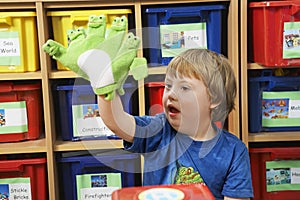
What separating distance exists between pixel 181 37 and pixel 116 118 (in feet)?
2.84

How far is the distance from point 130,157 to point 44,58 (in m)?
0.51

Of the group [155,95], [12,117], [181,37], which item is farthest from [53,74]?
[181,37]

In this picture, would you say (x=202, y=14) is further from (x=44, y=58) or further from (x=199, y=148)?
(x=199, y=148)

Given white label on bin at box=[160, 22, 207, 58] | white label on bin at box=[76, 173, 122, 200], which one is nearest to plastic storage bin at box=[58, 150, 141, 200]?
white label on bin at box=[76, 173, 122, 200]

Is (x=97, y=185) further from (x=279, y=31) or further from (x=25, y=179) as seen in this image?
(x=279, y=31)

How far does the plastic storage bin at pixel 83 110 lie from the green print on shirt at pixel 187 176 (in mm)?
787

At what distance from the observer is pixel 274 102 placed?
73.8 inches

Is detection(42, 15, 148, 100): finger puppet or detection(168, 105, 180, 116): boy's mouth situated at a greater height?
detection(42, 15, 148, 100): finger puppet

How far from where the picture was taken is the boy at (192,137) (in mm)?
1082

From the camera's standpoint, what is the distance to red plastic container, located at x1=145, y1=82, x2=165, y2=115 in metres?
1.85

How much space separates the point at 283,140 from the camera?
186cm

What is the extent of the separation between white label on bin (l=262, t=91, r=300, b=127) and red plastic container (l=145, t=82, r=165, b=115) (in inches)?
15.9

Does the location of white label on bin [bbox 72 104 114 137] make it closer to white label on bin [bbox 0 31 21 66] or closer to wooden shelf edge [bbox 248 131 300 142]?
white label on bin [bbox 0 31 21 66]

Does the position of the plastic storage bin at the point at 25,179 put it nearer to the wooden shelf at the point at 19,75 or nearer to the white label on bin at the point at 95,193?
the white label on bin at the point at 95,193
